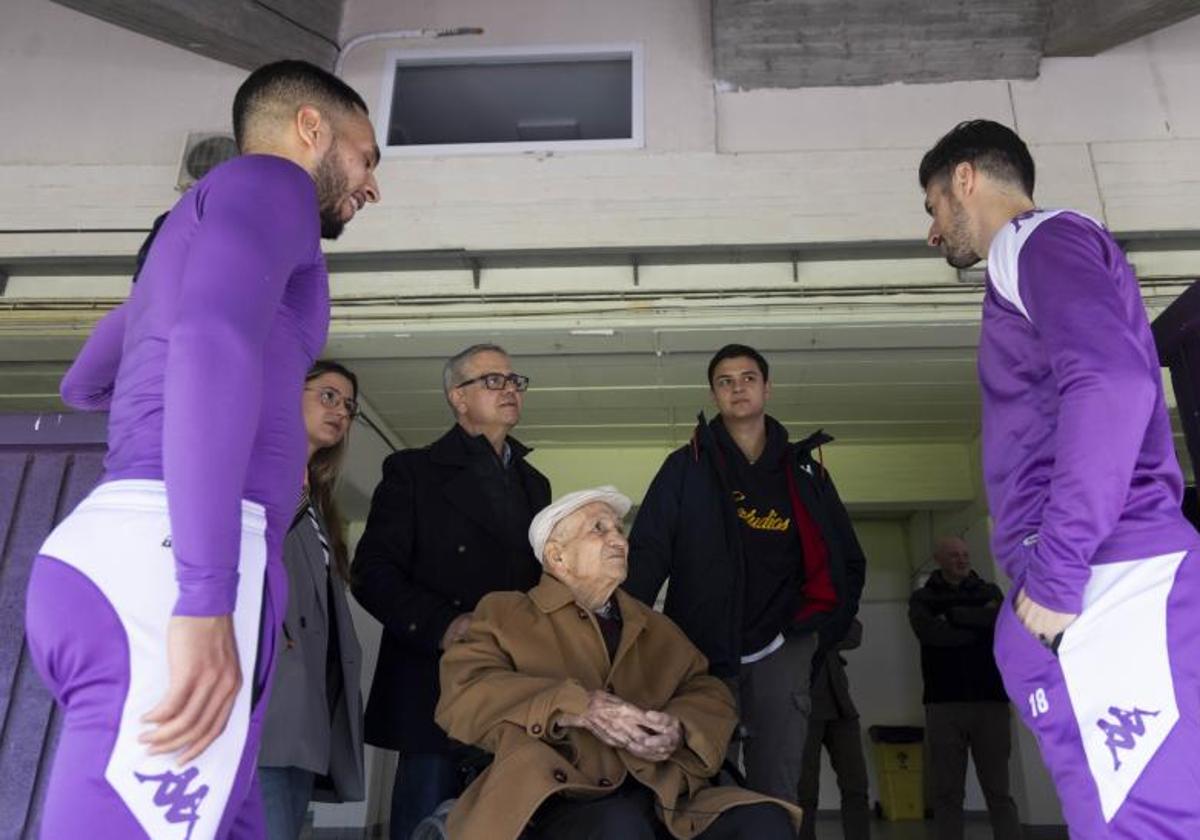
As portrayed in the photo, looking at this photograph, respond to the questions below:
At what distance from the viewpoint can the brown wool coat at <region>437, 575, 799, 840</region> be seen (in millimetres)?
1930

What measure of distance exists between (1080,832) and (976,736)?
3538 mm

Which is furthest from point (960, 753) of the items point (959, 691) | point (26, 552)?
point (26, 552)

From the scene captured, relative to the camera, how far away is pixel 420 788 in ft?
8.14

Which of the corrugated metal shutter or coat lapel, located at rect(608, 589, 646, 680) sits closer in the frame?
the corrugated metal shutter

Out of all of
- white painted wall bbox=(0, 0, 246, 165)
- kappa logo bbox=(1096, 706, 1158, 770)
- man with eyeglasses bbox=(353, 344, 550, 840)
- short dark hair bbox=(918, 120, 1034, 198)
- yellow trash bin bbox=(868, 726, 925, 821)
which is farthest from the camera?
yellow trash bin bbox=(868, 726, 925, 821)

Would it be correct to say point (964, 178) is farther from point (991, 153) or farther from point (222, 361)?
point (222, 361)

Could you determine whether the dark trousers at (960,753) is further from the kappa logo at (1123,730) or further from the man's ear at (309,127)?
the man's ear at (309,127)

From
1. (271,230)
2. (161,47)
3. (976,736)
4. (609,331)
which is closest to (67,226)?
(161,47)

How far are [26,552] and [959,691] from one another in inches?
156

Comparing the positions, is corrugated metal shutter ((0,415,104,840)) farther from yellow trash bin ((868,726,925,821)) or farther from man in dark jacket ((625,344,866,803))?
yellow trash bin ((868,726,925,821))

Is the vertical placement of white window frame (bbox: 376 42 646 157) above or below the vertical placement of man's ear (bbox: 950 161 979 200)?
above

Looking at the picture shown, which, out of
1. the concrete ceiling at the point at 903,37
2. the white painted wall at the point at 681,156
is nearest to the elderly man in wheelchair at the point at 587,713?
the white painted wall at the point at 681,156

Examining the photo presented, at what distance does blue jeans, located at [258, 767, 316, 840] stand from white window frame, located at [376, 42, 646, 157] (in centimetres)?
282

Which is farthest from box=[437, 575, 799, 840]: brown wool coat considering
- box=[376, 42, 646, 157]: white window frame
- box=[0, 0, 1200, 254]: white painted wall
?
box=[376, 42, 646, 157]: white window frame
